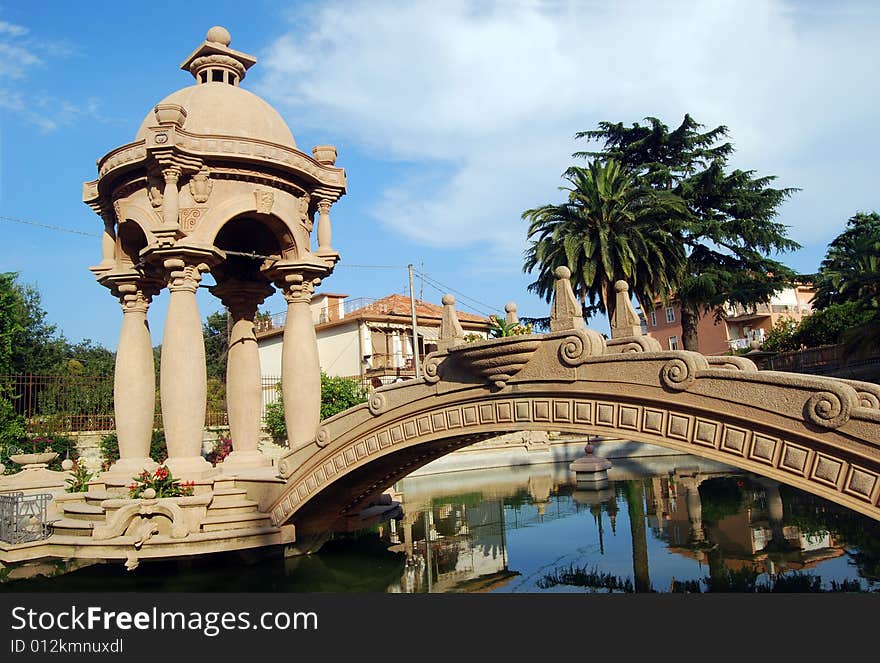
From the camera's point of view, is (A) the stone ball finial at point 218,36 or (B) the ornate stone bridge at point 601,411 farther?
(A) the stone ball finial at point 218,36

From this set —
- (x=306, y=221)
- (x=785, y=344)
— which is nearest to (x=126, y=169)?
(x=306, y=221)

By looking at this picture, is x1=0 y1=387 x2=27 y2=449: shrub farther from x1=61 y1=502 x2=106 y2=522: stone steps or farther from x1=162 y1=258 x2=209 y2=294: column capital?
x1=162 y1=258 x2=209 y2=294: column capital

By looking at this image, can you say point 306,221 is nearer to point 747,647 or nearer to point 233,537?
point 233,537

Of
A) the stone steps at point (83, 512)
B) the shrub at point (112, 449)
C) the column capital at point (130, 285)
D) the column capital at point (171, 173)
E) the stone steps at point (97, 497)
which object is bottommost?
the stone steps at point (83, 512)

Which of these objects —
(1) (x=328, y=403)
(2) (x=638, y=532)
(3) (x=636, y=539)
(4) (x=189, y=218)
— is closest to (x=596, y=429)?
(3) (x=636, y=539)

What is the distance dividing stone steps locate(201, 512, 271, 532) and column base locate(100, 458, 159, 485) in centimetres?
214

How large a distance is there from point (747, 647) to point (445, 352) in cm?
561

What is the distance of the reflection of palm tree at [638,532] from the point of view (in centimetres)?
1230

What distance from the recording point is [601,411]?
8898 mm

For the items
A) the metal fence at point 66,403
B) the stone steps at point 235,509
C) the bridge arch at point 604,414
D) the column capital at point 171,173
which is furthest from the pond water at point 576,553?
the metal fence at point 66,403

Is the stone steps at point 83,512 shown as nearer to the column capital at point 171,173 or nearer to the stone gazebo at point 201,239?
the stone gazebo at point 201,239

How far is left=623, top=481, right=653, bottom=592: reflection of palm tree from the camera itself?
40.4 feet

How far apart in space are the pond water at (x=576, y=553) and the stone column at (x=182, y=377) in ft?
6.61

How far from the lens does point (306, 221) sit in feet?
51.2
